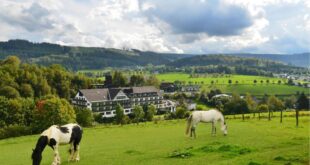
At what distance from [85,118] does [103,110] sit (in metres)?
49.9

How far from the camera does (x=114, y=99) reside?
133m

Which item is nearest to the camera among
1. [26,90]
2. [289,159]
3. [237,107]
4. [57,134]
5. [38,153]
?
[289,159]

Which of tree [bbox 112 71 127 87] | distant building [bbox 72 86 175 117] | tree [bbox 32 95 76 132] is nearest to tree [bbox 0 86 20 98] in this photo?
distant building [bbox 72 86 175 117]

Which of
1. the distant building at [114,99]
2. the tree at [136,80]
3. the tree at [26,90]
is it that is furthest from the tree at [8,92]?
the tree at [136,80]

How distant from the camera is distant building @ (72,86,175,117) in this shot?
127 m

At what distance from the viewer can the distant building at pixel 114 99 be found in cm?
12656

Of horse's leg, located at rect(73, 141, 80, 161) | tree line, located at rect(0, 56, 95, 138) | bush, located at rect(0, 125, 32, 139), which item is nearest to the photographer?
horse's leg, located at rect(73, 141, 80, 161)

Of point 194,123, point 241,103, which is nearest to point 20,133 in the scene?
point 194,123

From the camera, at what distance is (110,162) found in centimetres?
1914

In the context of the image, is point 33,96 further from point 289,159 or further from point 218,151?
point 289,159

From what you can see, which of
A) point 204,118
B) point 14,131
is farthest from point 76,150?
point 14,131

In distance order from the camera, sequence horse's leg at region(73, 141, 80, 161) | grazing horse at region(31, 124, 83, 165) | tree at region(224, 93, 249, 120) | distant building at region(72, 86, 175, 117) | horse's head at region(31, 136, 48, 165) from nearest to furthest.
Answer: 1. horse's head at region(31, 136, 48, 165)
2. grazing horse at region(31, 124, 83, 165)
3. horse's leg at region(73, 141, 80, 161)
4. tree at region(224, 93, 249, 120)
5. distant building at region(72, 86, 175, 117)

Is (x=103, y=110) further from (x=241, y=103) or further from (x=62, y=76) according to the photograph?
(x=241, y=103)

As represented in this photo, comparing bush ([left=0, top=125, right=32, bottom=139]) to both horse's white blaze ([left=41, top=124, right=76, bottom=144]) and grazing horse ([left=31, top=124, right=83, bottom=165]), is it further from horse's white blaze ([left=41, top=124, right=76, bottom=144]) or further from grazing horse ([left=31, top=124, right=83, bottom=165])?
horse's white blaze ([left=41, top=124, right=76, bottom=144])
